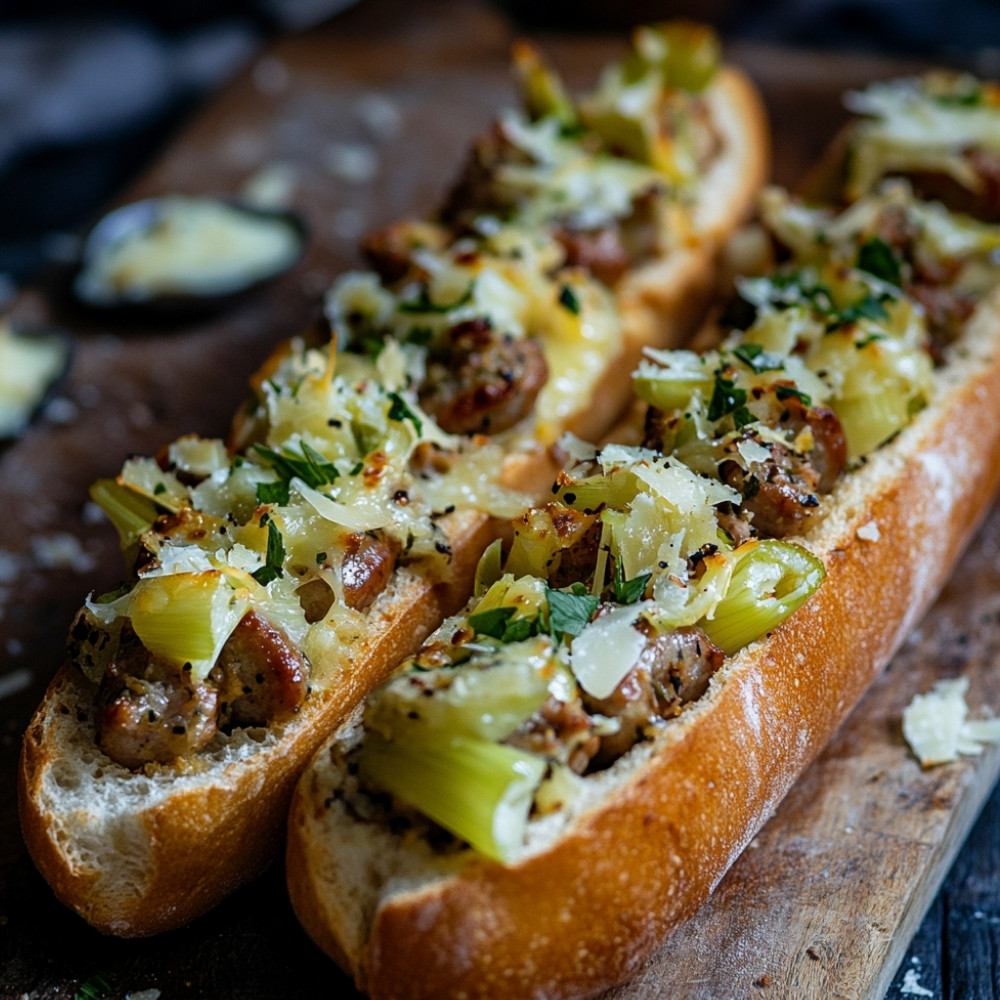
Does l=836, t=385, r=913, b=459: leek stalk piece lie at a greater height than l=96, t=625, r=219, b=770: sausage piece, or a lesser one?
greater

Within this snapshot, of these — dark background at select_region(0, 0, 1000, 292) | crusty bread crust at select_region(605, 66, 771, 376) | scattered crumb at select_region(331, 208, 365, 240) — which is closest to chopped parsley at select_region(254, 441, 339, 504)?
crusty bread crust at select_region(605, 66, 771, 376)

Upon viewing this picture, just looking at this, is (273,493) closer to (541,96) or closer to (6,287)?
(541,96)

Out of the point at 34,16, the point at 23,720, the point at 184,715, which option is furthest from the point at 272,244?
the point at 34,16

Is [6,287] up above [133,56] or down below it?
below

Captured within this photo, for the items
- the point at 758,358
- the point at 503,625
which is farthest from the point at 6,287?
the point at 503,625

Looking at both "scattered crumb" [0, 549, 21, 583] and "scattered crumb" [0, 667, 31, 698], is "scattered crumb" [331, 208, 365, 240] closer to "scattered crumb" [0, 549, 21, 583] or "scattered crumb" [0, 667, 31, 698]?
"scattered crumb" [0, 549, 21, 583]

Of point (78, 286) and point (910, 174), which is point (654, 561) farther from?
point (78, 286)

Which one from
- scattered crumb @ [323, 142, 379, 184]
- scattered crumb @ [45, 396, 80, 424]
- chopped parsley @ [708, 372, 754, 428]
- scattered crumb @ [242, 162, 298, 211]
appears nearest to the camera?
chopped parsley @ [708, 372, 754, 428]
